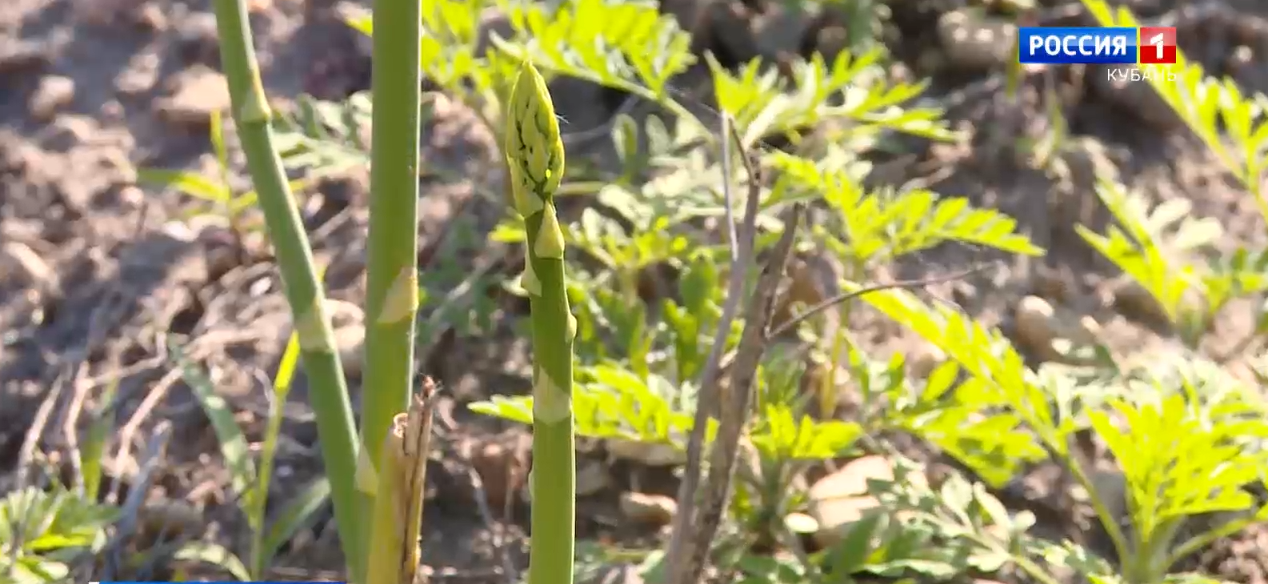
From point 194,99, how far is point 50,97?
0.20m

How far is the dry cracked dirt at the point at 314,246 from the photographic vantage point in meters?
1.20

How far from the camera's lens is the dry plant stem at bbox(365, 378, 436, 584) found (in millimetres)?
598

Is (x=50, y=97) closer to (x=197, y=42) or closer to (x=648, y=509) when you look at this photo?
(x=197, y=42)

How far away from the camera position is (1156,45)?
1.68 metres

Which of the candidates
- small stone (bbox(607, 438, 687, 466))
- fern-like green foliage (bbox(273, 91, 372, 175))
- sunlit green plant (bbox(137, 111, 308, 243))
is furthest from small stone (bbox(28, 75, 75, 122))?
small stone (bbox(607, 438, 687, 466))

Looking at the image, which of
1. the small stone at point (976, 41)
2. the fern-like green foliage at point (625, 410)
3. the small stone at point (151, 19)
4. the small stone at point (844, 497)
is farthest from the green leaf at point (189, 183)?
the small stone at point (976, 41)

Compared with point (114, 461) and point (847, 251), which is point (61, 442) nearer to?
point (114, 461)

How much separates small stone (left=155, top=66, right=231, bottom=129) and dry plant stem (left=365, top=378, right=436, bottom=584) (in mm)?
1110

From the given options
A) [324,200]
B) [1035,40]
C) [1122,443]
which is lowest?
[1122,443]

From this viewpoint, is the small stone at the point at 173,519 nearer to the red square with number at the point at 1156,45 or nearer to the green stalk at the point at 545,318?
the green stalk at the point at 545,318

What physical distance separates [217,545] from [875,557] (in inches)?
24.6

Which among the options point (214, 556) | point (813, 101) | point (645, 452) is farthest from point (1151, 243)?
point (214, 556)

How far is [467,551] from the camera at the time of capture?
1151 millimetres

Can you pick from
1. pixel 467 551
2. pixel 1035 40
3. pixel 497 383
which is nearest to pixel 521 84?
pixel 467 551
